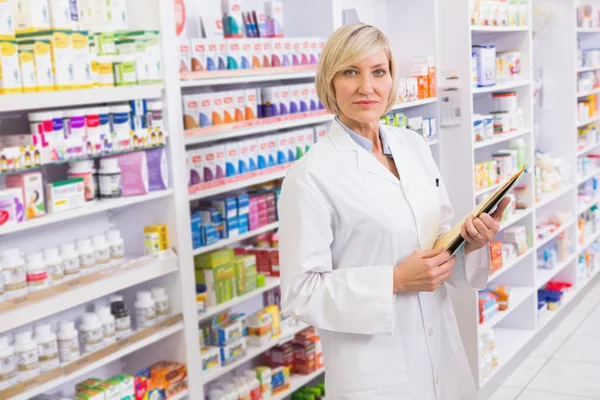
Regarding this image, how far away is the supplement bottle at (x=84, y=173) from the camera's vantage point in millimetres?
3014

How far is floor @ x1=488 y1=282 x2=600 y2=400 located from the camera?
530cm

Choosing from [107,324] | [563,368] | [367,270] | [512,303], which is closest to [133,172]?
[107,324]

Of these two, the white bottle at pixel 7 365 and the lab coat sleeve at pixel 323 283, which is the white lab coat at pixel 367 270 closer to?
the lab coat sleeve at pixel 323 283

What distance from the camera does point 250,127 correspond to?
3.91m

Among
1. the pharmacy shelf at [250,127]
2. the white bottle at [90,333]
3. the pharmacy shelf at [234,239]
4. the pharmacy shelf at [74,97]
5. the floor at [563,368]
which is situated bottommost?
the floor at [563,368]

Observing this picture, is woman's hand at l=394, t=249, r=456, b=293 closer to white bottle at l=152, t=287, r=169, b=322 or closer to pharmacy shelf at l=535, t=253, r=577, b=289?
white bottle at l=152, t=287, r=169, b=322

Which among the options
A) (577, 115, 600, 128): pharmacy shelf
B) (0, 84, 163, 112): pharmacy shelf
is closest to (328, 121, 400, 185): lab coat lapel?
(0, 84, 163, 112): pharmacy shelf

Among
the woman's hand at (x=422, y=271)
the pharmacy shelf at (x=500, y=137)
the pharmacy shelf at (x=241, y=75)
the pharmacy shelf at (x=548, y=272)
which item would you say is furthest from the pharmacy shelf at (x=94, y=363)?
the pharmacy shelf at (x=548, y=272)

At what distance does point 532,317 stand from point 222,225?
328cm

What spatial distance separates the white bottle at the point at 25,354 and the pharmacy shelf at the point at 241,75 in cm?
128

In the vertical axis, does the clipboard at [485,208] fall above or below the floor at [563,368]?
above

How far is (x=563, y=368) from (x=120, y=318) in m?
3.71

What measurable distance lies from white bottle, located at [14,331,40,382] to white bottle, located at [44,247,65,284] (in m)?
0.22

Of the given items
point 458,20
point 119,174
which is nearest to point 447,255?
point 119,174
